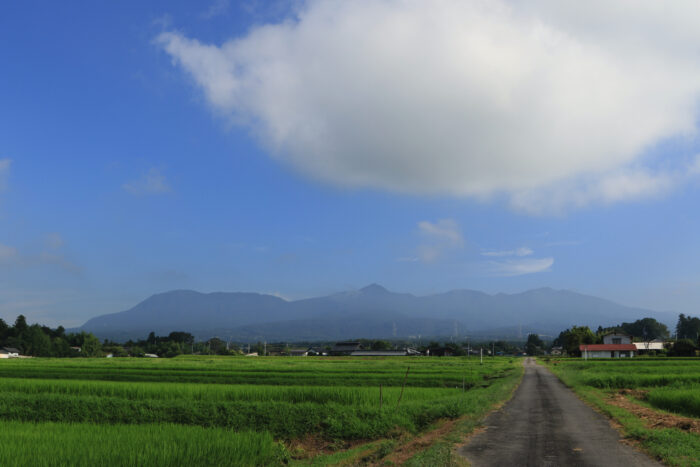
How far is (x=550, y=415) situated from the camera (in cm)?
1797

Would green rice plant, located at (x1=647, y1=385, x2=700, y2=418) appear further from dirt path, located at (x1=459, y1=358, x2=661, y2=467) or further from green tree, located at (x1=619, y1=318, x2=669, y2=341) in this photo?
green tree, located at (x1=619, y1=318, x2=669, y2=341)

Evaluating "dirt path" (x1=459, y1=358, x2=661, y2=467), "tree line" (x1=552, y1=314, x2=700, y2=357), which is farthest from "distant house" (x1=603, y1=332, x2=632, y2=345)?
"dirt path" (x1=459, y1=358, x2=661, y2=467)

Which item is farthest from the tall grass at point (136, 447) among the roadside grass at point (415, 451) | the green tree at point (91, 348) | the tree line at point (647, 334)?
the green tree at point (91, 348)

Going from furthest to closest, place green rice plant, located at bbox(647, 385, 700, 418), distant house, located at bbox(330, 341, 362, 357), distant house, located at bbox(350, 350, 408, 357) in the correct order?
1. distant house, located at bbox(330, 341, 362, 357)
2. distant house, located at bbox(350, 350, 408, 357)
3. green rice plant, located at bbox(647, 385, 700, 418)

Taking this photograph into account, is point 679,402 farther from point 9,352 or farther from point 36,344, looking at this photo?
point 36,344

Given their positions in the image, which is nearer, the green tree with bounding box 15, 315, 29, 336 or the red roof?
the red roof

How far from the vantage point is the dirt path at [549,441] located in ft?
36.6

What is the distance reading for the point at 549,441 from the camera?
1318 centimetres

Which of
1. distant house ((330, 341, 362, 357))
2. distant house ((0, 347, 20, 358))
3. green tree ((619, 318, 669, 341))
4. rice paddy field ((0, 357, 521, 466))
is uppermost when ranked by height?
rice paddy field ((0, 357, 521, 466))

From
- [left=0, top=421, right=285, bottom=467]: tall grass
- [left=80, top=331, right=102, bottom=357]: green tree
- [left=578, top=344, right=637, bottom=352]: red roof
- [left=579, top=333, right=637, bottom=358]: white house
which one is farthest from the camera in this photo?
[left=80, top=331, right=102, bottom=357]: green tree

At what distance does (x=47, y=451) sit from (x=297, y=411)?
7.72m

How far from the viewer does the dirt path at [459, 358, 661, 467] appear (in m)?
11.2

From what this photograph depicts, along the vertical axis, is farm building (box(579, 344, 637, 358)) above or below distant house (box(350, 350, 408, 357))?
above

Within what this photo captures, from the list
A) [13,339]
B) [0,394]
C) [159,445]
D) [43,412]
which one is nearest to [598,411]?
[159,445]
